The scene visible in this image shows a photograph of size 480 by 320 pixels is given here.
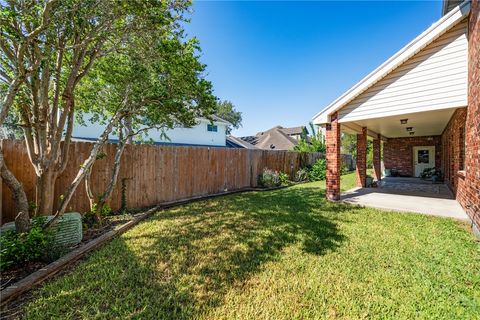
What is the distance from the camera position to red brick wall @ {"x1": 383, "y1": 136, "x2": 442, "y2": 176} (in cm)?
1506

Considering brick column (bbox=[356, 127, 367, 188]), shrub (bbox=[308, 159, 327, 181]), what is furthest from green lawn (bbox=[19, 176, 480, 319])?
shrub (bbox=[308, 159, 327, 181])

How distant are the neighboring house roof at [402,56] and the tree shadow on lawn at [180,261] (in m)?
3.62

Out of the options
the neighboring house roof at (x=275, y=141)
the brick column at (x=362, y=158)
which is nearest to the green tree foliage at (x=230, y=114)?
the neighboring house roof at (x=275, y=141)

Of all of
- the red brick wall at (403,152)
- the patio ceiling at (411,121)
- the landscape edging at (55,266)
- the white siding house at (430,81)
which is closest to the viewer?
the landscape edging at (55,266)

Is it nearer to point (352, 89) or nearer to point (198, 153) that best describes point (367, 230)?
point (352, 89)

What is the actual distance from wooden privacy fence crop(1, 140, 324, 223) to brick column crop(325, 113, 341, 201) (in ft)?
14.5

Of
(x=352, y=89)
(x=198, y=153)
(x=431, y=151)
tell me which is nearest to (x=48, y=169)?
(x=198, y=153)

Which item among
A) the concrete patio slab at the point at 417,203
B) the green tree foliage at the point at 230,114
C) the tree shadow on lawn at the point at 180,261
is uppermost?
the green tree foliage at the point at 230,114

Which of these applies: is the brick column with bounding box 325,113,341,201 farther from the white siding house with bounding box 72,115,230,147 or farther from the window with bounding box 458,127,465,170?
the white siding house with bounding box 72,115,230,147

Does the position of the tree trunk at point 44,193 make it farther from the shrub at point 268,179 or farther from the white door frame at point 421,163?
the white door frame at point 421,163

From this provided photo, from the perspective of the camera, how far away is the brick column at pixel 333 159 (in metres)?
7.45

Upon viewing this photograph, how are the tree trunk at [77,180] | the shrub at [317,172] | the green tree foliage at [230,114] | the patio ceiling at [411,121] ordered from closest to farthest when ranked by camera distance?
the tree trunk at [77,180]
the patio ceiling at [411,121]
the shrub at [317,172]
the green tree foliage at [230,114]

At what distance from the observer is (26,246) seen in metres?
3.14

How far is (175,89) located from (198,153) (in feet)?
10.8
